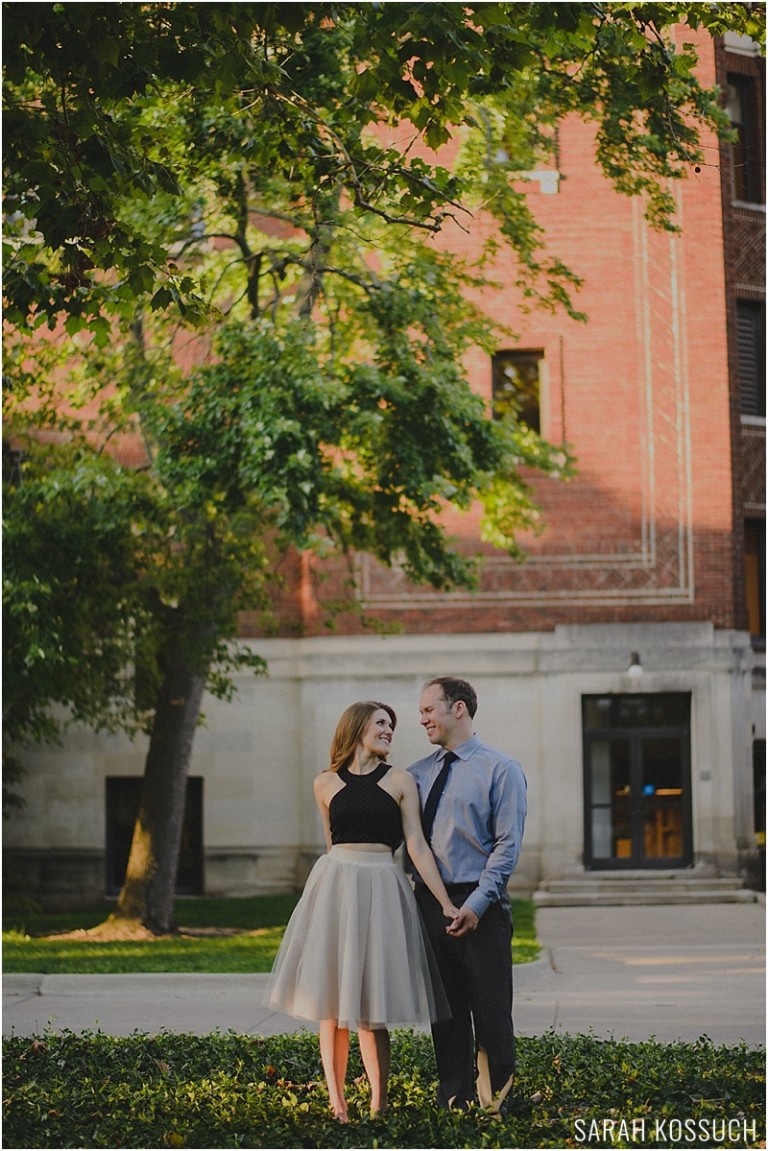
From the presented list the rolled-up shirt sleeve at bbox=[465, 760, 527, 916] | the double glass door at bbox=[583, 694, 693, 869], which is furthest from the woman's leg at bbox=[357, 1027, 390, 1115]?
the double glass door at bbox=[583, 694, 693, 869]

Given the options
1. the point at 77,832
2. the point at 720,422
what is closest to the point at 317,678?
the point at 77,832

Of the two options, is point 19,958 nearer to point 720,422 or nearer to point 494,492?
point 494,492

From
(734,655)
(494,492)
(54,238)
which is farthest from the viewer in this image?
(734,655)

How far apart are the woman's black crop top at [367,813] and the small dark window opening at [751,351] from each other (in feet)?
65.0

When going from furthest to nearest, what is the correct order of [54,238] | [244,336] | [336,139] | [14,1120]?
[244,336] < [336,139] < [54,238] < [14,1120]

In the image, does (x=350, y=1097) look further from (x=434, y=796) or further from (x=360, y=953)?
(x=434, y=796)

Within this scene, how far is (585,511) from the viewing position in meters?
24.2

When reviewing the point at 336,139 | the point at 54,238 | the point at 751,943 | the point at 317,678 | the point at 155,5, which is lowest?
the point at 751,943

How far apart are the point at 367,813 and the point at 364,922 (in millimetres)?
501

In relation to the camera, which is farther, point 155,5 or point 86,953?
point 86,953

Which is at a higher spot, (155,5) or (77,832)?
(155,5)

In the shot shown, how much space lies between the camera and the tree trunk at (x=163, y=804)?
1856 cm

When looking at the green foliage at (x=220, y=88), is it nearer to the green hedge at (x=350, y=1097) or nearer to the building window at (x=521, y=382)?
the green hedge at (x=350, y=1097)

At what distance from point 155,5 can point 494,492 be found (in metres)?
10.9
